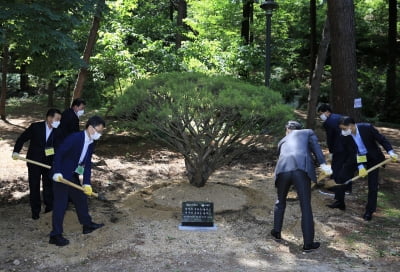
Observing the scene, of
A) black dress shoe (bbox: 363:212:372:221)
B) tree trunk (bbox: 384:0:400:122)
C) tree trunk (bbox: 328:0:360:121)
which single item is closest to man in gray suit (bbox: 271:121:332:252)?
black dress shoe (bbox: 363:212:372:221)

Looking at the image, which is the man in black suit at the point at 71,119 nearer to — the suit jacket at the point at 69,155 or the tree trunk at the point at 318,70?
the suit jacket at the point at 69,155

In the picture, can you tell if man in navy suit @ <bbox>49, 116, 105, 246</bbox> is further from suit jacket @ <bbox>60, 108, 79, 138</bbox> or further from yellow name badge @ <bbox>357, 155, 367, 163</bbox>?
yellow name badge @ <bbox>357, 155, 367, 163</bbox>

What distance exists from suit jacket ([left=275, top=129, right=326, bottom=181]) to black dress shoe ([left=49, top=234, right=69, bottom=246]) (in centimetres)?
284

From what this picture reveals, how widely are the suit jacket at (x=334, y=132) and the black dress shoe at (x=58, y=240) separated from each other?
14.8 feet

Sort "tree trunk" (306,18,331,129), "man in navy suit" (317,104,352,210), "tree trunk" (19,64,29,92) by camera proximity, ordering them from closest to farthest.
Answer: "man in navy suit" (317,104,352,210)
"tree trunk" (306,18,331,129)
"tree trunk" (19,64,29,92)

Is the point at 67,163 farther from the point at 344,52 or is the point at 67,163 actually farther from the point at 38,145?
the point at 344,52

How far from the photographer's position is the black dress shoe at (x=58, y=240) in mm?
5238

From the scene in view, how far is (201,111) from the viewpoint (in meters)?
6.23

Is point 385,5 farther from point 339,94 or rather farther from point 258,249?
point 258,249

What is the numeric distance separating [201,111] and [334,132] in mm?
2411

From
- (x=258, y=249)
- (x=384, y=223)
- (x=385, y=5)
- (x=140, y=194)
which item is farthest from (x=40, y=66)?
(x=385, y=5)

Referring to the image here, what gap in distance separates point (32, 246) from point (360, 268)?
3.99 meters

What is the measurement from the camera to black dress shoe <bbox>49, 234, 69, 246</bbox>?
206 inches

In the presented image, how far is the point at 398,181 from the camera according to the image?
8539 mm
